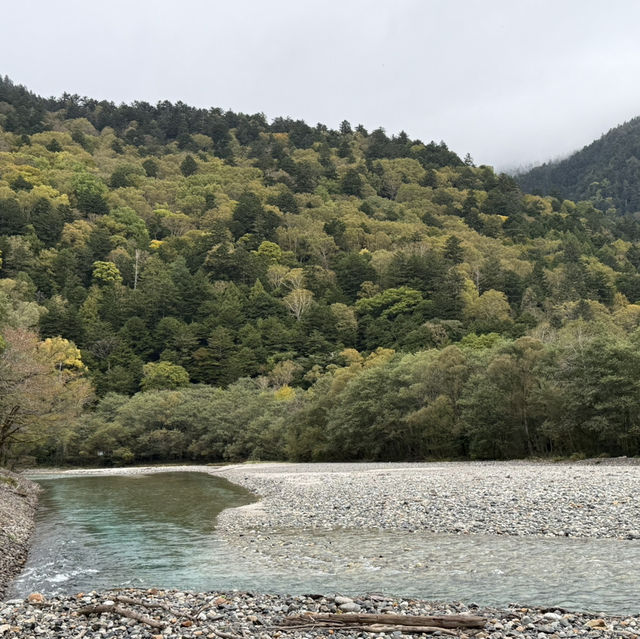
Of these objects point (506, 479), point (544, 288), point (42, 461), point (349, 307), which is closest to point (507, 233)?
point (544, 288)

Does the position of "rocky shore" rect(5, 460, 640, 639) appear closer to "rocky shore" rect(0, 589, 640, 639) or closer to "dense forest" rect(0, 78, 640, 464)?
"rocky shore" rect(0, 589, 640, 639)

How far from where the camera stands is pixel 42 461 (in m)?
78.8

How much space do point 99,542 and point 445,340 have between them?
232 feet

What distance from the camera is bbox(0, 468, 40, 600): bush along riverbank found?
15434 mm

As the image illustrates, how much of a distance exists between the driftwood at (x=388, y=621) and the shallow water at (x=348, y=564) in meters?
1.69

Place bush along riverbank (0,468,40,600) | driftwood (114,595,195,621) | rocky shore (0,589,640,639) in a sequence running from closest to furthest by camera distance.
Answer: rocky shore (0,589,640,639)
driftwood (114,595,195,621)
bush along riverbank (0,468,40,600)

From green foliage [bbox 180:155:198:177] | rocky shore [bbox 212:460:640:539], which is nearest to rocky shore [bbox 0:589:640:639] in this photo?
rocky shore [bbox 212:460:640:539]

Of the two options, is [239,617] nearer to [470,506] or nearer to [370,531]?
[370,531]

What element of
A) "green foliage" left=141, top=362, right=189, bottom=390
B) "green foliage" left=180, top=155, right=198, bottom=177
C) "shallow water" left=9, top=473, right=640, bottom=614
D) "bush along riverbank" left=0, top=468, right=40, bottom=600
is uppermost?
"green foliage" left=180, top=155, right=198, bottom=177

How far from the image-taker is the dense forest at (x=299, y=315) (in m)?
46.3

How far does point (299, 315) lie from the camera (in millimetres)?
113500

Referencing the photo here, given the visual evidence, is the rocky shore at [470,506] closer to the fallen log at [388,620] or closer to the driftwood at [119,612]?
the fallen log at [388,620]

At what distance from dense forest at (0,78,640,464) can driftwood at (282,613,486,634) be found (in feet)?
104

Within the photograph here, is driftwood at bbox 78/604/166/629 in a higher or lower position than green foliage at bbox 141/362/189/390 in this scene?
lower
